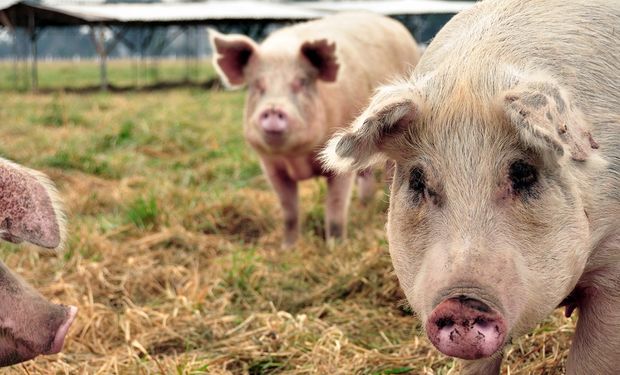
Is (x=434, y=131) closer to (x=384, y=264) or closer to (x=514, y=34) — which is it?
(x=514, y=34)

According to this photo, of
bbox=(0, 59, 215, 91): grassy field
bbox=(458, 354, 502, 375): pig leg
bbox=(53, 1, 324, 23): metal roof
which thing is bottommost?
bbox=(0, 59, 215, 91): grassy field

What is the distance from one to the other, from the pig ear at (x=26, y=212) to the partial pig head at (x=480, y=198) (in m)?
0.79

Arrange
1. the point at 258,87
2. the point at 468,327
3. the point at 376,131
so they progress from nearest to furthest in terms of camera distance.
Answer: the point at 468,327 → the point at 376,131 → the point at 258,87

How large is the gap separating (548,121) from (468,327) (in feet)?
1.74

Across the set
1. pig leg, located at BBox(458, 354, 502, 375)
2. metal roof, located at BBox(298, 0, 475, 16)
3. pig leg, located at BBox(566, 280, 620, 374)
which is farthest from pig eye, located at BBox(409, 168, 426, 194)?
metal roof, located at BBox(298, 0, 475, 16)

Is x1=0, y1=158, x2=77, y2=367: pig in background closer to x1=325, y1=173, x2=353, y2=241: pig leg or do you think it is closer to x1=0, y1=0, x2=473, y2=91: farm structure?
x1=325, y1=173, x2=353, y2=241: pig leg

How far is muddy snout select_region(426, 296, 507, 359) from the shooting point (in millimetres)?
1918

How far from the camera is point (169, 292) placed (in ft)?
14.6

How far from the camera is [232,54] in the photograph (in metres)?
5.77

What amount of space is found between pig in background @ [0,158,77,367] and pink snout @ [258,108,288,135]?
286cm

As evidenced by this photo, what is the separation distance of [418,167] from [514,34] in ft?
1.94

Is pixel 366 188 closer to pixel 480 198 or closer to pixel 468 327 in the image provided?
pixel 480 198

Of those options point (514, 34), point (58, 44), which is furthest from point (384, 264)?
point (58, 44)

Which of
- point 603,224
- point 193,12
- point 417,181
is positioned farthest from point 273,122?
point 193,12
